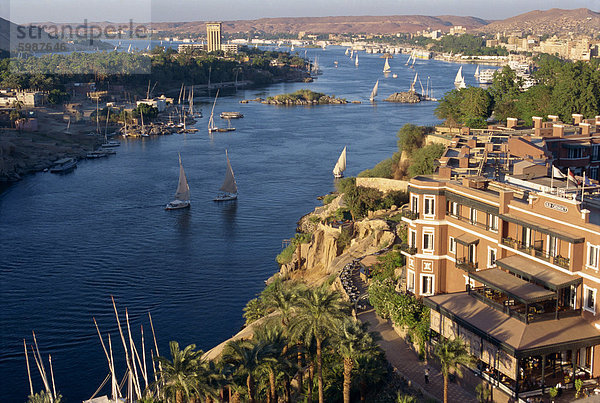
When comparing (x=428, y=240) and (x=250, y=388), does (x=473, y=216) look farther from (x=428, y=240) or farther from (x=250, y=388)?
(x=250, y=388)

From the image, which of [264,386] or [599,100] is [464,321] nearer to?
[264,386]

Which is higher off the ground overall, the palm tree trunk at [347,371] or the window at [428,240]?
the window at [428,240]

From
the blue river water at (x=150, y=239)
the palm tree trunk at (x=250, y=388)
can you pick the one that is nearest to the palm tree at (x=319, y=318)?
the palm tree trunk at (x=250, y=388)

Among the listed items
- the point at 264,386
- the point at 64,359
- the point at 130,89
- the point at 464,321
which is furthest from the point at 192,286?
the point at 130,89

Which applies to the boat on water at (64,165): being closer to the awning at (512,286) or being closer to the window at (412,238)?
the window at (412,238)

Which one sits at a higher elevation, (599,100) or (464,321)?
(599,100)

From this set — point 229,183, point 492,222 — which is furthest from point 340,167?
point 492,222

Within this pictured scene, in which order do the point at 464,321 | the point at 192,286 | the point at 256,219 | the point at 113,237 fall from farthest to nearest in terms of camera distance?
the point at 256,219, the point at 113,237, the point at 192,286, the point at 464,321
